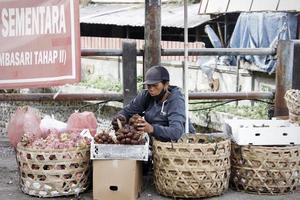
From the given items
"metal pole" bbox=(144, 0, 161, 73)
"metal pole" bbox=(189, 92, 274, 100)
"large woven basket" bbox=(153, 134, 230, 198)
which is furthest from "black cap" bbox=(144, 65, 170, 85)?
"metal pole" bbox=(189, 92, 274, 100)

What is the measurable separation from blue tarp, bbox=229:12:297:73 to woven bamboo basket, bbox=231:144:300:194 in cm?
851

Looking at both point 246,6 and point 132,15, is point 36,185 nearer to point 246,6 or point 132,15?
point 246,6

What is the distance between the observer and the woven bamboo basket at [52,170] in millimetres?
4605

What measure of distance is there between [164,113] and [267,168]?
103 cm

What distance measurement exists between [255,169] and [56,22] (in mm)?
2280

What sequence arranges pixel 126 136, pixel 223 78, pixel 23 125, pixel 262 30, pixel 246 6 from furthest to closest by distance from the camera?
pixel 246 6, pixel 262 30, pixel 223 78, pixel 23 125, pixel 126 136

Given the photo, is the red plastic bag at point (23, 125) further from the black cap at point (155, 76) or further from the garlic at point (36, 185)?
the black cap at point (155, 76)

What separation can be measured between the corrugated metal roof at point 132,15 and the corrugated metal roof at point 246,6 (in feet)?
1.50

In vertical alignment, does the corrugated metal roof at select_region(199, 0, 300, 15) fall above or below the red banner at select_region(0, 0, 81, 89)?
above

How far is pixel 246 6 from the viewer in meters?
16.3

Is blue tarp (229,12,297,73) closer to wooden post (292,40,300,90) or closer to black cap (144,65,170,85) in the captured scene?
wooden post (292,40,300,90)

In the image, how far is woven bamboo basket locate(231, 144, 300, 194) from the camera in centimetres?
480

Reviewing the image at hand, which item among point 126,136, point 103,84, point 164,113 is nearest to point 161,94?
point 164,113

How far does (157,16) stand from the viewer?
607cm
